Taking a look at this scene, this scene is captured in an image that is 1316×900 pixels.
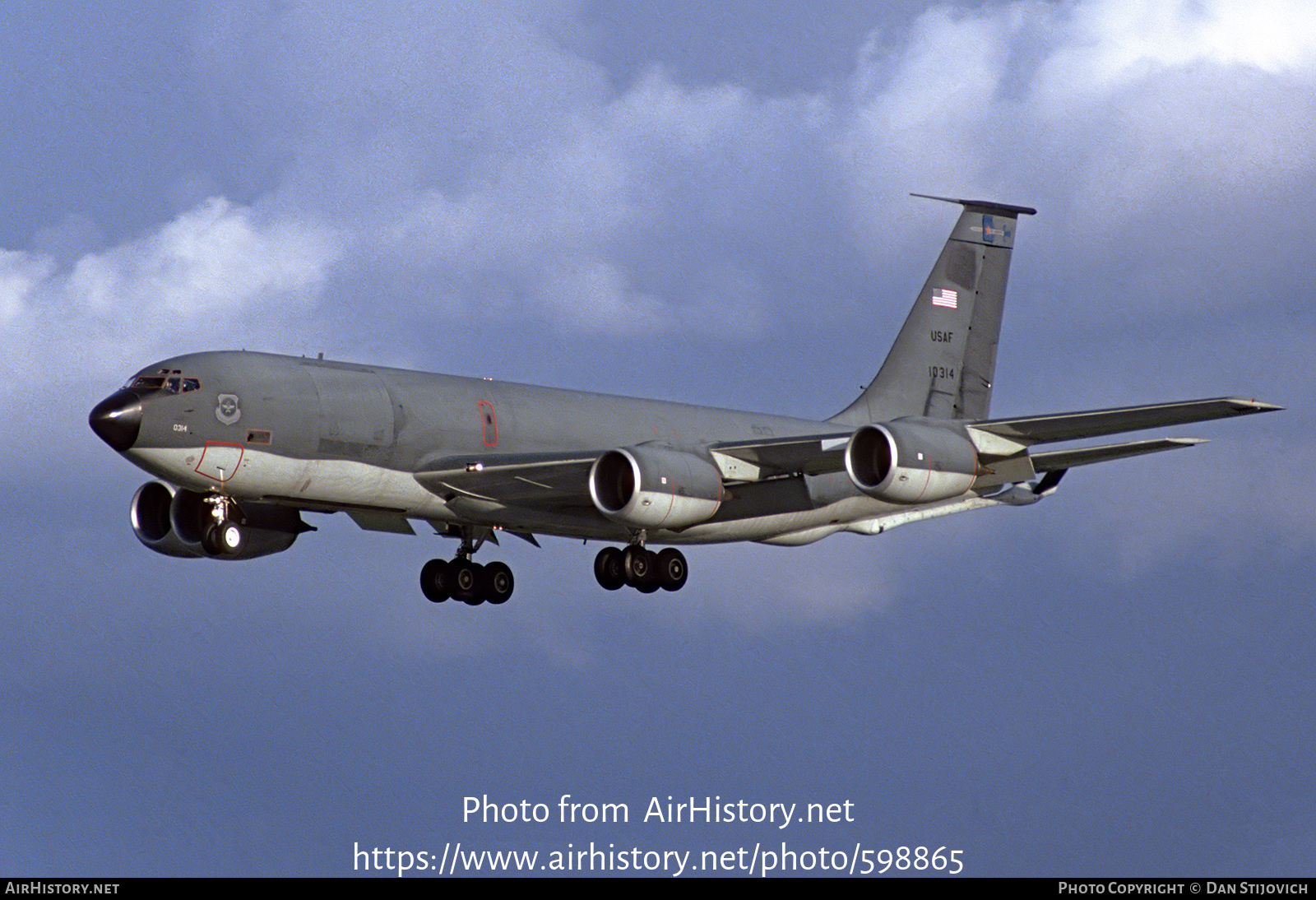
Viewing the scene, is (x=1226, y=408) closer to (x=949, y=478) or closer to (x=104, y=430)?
(x=949, y=478)

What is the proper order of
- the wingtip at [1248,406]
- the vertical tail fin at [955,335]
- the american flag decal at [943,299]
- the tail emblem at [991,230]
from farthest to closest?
1. the tail emblem at [991,230]
2. the american flag decal at [943,299]
3. the vertical tail fin at [955,335]
4. the wingtip at [1248,406]

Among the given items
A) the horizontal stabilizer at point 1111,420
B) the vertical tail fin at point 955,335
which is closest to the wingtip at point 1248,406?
the horizontal stabilizer at point 1111,420

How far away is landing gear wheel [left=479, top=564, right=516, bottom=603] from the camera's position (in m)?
40.7

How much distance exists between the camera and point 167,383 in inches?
1282

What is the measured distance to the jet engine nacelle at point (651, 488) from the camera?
3481cm

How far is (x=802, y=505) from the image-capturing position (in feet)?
133

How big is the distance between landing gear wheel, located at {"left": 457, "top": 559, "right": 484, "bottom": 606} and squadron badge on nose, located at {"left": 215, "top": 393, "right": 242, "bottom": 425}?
891cm

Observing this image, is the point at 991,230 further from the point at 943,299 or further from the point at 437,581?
the point at 437,581

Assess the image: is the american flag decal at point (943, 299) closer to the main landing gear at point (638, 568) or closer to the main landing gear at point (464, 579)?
the main landing gear at point (638, 568)

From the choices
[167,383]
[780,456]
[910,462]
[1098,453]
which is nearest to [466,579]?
[780,456]

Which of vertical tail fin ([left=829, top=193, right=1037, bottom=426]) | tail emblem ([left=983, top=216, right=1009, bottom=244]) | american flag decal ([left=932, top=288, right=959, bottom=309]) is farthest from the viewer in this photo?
tail emblem ([left=983, top=216, right=1009, bottom=244])

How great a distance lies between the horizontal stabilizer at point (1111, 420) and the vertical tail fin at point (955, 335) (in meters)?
10.7

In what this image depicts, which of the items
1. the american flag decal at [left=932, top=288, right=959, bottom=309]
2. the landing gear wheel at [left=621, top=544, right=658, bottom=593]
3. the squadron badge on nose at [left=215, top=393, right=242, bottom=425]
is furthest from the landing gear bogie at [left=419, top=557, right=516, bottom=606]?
the american flag decal at [left=932, top=288, right=959, bottom=309]

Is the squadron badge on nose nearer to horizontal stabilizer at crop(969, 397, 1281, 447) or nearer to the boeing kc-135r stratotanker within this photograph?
the boeing kc-135r stratotanker
